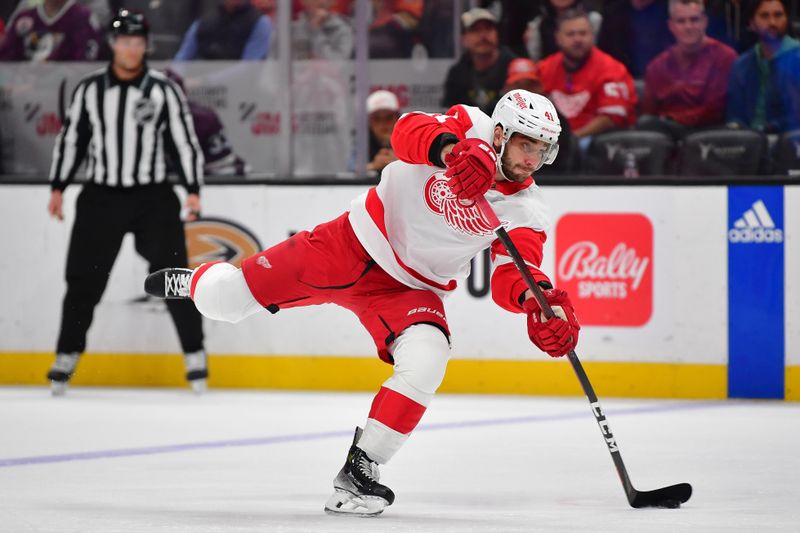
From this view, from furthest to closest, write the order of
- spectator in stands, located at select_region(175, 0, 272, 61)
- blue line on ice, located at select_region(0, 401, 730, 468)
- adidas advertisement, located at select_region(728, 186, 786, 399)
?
spectator in stands, located at select_region(175, 0, 272, 61) → adidas advertisement, located at select_region(728, 186, 786, 399) → blue line on ice, located at select_region(0, 401, 730, 468)

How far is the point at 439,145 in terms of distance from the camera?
3.40m

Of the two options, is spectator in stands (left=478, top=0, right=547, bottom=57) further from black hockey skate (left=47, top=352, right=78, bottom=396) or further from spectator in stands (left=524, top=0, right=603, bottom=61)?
black hockey skate (left=47, top=352, right=78, bottom=396)

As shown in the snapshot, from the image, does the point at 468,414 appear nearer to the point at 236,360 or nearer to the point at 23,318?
the point at 236,360

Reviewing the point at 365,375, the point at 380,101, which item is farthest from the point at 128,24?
A: the point at 365,375

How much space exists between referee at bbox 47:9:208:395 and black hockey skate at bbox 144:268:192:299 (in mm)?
1948

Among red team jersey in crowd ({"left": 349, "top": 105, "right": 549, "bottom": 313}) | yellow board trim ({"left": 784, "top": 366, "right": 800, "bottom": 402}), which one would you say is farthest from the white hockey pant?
yellow board trim ({"left": 784, "top": 366, "right": 800, "bottom": 402})

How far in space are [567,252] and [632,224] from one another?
0.30m

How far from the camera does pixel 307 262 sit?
374 centimetres

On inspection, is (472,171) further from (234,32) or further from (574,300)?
(234,32)

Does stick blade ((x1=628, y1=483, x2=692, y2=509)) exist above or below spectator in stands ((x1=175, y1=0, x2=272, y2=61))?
below

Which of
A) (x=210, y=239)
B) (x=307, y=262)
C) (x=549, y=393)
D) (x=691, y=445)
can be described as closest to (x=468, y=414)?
(x=549, y=393)

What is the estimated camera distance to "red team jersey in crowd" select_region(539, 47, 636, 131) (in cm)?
640

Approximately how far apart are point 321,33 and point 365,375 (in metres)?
1.54

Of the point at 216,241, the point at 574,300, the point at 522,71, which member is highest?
the point at 522,71
